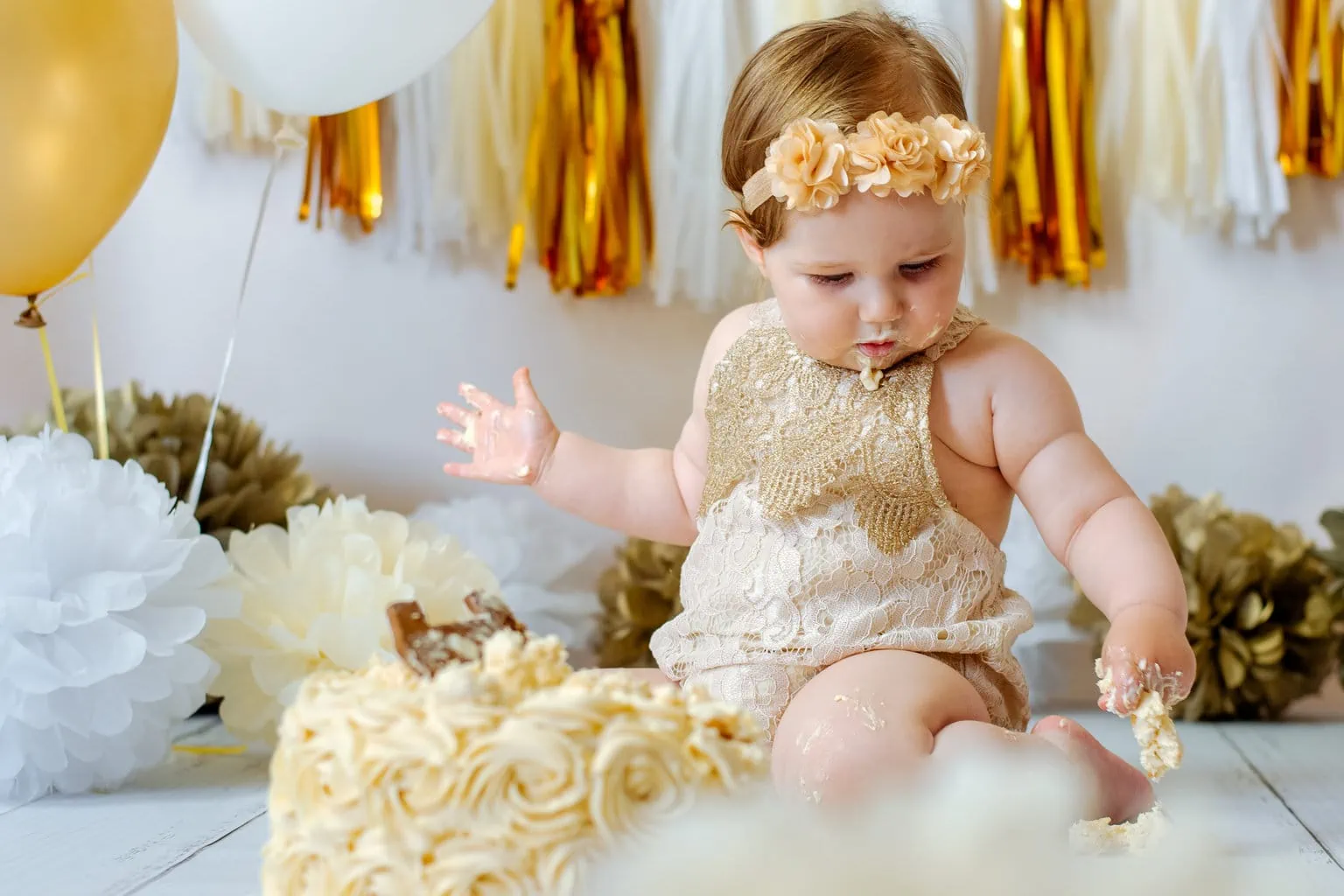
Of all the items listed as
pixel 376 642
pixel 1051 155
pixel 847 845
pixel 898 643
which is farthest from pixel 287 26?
pixel 847 845

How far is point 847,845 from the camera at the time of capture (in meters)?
0.56

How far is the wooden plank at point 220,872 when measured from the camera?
0.95 meters

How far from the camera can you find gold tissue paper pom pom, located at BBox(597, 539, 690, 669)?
5.44 feet

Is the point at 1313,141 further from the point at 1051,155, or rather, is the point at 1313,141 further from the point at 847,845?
the point at 847,845

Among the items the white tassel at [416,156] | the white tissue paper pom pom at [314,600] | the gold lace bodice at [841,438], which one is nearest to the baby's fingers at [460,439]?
the white tissue paper pom pom at [314,600]

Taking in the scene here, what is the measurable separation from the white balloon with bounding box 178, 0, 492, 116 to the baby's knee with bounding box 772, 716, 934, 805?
31.8 inches

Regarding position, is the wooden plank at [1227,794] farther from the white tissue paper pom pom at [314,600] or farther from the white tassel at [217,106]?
the white tassel at [217,106]

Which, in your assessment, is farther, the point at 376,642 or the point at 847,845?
the point at 376,642

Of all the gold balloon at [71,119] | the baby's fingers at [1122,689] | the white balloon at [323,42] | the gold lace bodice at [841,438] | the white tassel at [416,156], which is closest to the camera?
the baby's fingers at [1122,689]

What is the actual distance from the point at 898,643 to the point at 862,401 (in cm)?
20

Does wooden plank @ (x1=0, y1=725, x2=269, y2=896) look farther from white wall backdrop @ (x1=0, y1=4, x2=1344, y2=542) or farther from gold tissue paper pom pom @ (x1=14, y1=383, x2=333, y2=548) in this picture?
white wall backdrop @ (x1=0, y1=4, x2=1344, y2=542)

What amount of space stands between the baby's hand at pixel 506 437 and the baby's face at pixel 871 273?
0.29m

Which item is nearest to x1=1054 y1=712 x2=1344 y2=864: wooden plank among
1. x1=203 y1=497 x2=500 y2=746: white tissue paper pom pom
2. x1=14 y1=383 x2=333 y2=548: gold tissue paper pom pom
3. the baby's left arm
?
the baby's left arm

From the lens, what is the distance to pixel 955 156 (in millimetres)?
1020
